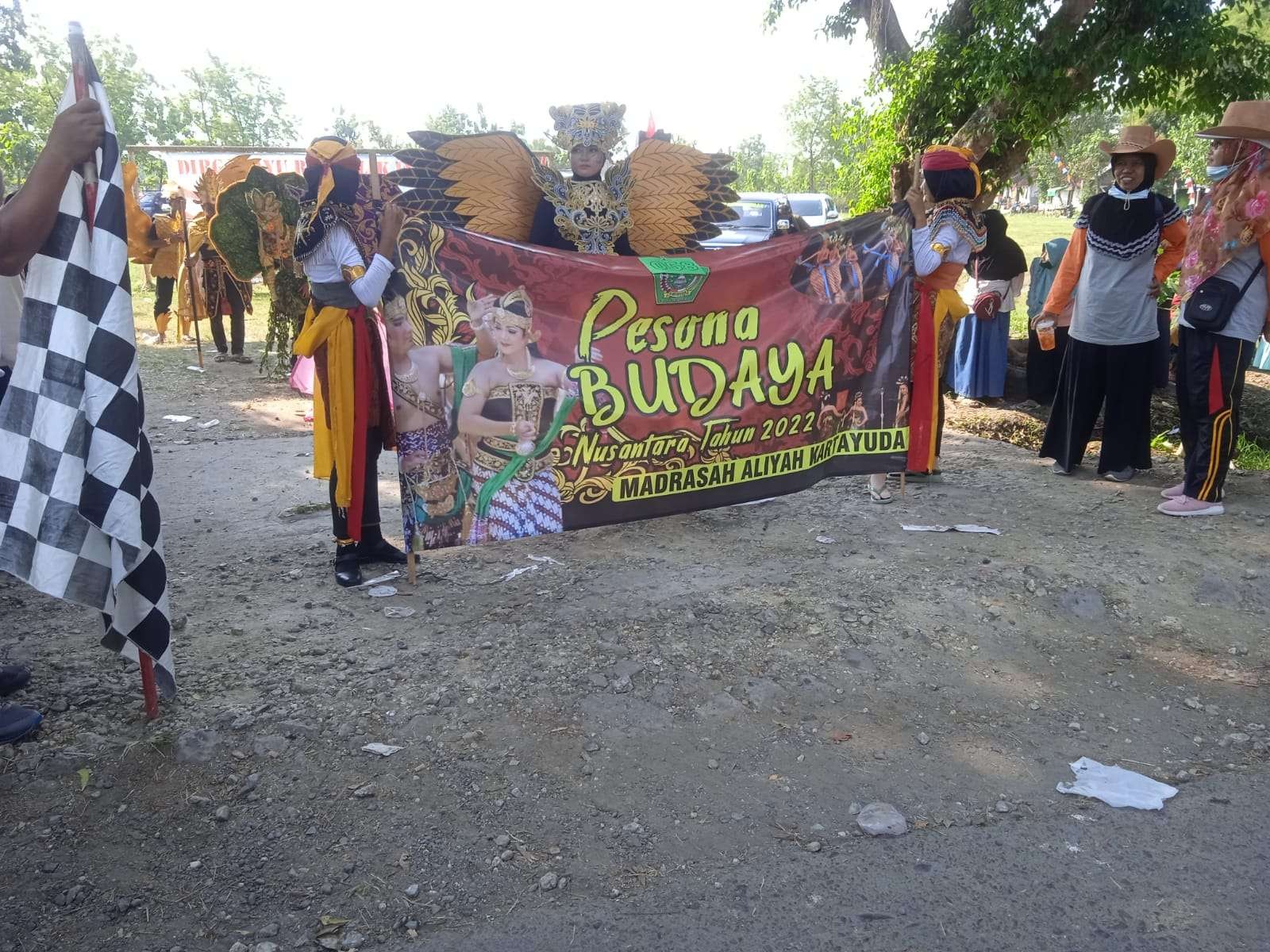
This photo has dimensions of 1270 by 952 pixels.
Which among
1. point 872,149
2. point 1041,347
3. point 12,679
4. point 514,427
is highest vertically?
point 872,149

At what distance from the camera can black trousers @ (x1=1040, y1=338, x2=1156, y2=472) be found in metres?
6.32

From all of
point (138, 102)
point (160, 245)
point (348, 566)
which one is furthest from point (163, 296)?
point (138, 102)

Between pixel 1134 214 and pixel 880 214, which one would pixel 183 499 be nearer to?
pixel 880 214

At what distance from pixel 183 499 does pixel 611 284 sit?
3324 millimetres

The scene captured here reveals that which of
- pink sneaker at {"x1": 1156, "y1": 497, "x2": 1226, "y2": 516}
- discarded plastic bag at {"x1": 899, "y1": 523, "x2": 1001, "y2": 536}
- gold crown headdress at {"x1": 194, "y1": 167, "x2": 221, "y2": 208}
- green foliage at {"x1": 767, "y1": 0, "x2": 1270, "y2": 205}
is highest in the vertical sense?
green foliage at {"x1": 767, "y1": 0, "x2": 1270, "y2": 205}

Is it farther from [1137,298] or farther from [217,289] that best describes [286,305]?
[1137,298]

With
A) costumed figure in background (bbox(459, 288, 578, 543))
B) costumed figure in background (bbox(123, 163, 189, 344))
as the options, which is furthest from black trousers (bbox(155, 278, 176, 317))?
costumed figure in background (bbox(459, 288, 578, 543))

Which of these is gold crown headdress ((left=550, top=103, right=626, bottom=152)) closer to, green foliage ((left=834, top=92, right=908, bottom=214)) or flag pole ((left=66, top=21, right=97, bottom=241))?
flag pole ((left=66, top=21, right=97, bottom=241))

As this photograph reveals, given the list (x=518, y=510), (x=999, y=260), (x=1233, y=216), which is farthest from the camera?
(x=999, y=260)

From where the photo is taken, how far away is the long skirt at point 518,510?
175 inches

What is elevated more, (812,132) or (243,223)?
(812,132)

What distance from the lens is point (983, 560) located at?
16.3 feet

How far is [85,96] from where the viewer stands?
2.94 m

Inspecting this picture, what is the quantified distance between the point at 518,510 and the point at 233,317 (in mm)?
9117
